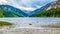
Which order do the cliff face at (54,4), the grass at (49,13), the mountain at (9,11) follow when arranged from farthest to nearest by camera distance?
1. the cliff face at (54,4)
2. the grass at (49,13)
3. the mountain at (9,11)

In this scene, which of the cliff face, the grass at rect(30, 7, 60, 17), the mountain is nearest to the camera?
the mountain

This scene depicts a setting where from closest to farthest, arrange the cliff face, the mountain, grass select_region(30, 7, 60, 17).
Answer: the mountain
grass select_region(30, 7, 60, 17)
the cliff face

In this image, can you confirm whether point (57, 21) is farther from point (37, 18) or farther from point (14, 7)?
point (14, 7)

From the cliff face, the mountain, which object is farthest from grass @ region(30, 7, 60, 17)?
the mountain

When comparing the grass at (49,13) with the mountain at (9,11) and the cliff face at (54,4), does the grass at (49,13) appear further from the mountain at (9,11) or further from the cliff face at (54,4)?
the mountain at (9,11)

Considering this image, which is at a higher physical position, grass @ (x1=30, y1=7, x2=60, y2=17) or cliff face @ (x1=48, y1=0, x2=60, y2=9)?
cliff face @ (x1=48, y1=0, x2=60, y2=9)

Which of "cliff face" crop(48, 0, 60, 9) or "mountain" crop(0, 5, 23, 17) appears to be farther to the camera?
Answer: "cliff face" crop(48, 0, 60, 9)

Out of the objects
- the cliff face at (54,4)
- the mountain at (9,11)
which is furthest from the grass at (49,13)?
the mountain at (9,11)

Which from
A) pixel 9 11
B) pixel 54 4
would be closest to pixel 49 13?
pixel 54 4

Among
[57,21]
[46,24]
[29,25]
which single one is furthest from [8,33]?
[57,21]

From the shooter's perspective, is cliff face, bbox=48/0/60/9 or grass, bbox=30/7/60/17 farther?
cliff face, bbox=48/0/60/9

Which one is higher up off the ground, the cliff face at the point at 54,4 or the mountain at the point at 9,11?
the cliff face at the point at 54,4

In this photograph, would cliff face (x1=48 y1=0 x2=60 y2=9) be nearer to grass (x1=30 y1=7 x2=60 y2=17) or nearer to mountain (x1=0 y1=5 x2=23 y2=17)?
grass (x1=30 y1=7 x2=60 y2=17)

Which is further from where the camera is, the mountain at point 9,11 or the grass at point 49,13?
the grass at point 49,13
